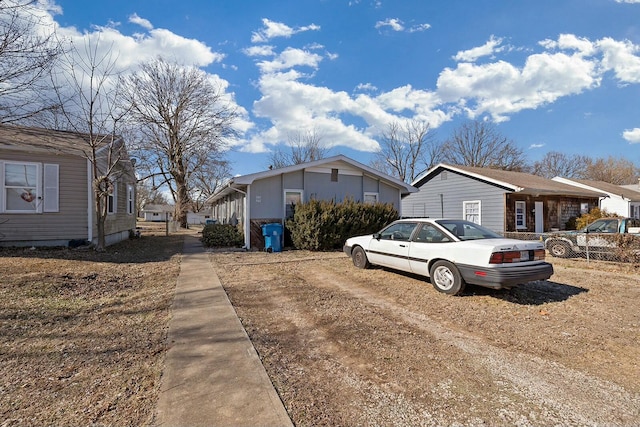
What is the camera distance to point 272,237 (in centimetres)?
1177

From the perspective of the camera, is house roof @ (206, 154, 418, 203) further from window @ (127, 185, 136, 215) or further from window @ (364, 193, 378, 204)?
window @ (127, 185, 136, 215)

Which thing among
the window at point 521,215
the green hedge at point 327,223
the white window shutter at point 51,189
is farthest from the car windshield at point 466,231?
the window at point 521,215

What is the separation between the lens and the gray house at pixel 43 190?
32.1ft

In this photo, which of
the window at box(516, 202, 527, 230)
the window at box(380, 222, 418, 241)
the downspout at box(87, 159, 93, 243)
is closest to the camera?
the window at box(380, 222, 418, 241)

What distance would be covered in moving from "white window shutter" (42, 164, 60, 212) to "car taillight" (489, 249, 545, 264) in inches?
492

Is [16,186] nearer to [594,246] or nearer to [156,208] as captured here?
[594,246]

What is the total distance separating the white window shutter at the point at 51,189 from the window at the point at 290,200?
25.2ft

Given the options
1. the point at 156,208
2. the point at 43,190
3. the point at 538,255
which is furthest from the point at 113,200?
the point at 156,208

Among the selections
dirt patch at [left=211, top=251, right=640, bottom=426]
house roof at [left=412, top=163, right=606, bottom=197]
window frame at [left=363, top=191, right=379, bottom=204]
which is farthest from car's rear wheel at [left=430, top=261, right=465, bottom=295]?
house roof at [left=412, top=163, right=606, bottom=197]

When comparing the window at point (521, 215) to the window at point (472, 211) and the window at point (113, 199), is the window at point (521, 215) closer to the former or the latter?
the window at point (472, 211)

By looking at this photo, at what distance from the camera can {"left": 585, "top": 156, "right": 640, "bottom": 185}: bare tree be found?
142 feet

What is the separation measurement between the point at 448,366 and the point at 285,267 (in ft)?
19.1

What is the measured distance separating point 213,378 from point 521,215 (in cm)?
1875

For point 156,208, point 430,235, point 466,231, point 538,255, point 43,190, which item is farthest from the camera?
point 156,208
